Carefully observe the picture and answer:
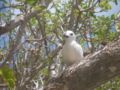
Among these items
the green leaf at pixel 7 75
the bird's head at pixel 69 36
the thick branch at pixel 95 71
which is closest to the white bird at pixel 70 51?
the bird's head at pixel 69 36

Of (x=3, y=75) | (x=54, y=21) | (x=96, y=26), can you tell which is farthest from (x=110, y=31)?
(x=3, y=75)

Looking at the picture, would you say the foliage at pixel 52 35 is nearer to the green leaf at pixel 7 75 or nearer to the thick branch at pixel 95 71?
the thick branch at pixel 95 71

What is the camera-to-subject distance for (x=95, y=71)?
241 cm

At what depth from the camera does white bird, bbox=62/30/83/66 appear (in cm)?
496

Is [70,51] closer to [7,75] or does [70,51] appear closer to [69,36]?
[69,36]

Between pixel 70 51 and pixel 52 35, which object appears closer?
pixel 70 51

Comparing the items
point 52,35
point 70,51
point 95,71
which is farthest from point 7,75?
point 52,35

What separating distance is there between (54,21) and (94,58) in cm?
418

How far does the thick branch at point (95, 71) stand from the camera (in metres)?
2.35

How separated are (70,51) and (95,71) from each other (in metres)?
2.63

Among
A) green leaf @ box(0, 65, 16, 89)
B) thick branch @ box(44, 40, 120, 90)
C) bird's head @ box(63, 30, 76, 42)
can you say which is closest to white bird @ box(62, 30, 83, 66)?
bird's head @ box(63, 30, 76, 42)

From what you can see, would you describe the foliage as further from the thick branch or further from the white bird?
the thick branch

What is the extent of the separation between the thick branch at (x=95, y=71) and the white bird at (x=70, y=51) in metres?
2.32

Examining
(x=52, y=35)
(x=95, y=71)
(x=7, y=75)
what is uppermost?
(x=7, y=75)
